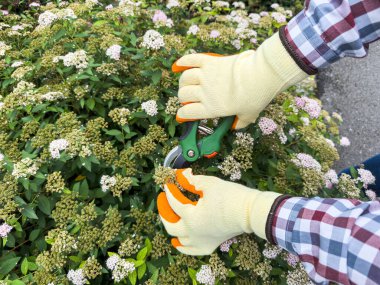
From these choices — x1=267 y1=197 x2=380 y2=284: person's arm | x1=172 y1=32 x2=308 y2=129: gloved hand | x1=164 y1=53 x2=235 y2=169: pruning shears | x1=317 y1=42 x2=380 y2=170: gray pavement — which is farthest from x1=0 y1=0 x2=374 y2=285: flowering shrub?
x1=317 y1=42 x2=380 y2=170: gray pavement

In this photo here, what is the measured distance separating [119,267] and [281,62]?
0.89 m

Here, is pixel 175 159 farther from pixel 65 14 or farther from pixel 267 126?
pixel 65 14

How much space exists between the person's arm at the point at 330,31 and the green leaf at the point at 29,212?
1068mm

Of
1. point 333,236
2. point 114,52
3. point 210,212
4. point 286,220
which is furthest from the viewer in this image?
point 114,52

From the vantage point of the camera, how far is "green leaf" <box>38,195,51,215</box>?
1383mm

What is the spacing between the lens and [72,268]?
1.31 m

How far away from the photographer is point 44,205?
1394 mm

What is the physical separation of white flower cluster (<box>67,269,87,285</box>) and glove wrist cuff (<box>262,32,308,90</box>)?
95cm

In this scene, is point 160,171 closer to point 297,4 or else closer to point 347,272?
point 347,272

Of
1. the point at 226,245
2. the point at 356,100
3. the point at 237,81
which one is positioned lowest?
the point at 356,100

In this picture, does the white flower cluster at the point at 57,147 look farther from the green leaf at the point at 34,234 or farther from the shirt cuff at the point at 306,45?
the shirt cuff at the point at 306,45

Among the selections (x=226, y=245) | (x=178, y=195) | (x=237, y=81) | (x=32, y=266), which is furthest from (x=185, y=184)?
(x=32, y=266)

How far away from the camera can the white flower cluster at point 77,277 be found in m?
1.25

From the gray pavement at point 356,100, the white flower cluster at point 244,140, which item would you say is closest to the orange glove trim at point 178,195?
the white flower cluster at point 244,140
